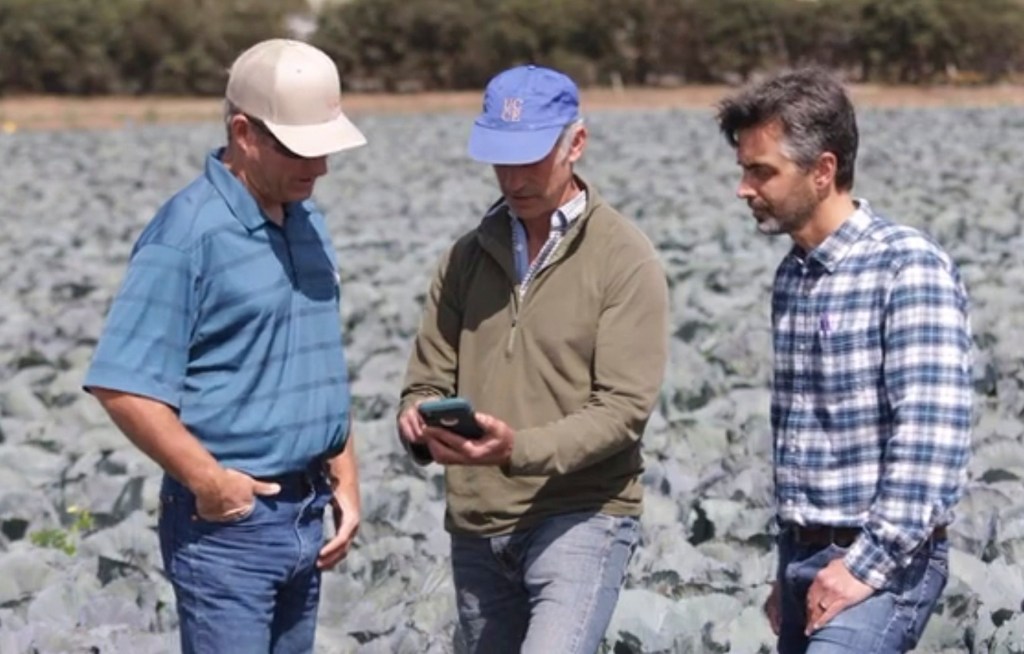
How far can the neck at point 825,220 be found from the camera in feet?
11.2

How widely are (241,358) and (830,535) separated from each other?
117 cm

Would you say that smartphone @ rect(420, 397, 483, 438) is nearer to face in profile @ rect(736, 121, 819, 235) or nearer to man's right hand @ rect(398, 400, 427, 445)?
man's right hand @ rect(398, 400, 427, 445)

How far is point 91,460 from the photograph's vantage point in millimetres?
Result: 7160

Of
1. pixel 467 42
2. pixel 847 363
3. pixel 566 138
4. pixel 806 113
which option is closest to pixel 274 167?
pixel 566 138

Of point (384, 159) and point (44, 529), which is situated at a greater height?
point (44, 529)

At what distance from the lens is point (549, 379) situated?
12.1 feet

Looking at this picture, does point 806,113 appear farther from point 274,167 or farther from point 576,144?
point 274,167

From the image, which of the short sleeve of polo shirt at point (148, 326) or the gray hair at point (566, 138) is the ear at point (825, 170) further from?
the short sleeve of polo shirt at point (148, 326)

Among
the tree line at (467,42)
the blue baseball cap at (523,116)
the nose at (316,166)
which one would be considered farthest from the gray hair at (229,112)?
the tree line at (467,42)

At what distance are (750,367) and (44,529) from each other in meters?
3.57

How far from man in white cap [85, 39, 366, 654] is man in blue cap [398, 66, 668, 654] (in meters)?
0.26

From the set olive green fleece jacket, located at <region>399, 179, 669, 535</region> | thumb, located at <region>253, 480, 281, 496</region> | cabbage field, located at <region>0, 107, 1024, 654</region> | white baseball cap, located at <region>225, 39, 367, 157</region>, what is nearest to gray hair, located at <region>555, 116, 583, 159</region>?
olive green fleece jacket, located at <region>399, 179, 669, 535</region>

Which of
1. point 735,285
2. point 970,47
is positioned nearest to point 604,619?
point 735,285

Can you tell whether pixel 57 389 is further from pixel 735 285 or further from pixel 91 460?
pixel 735 285
